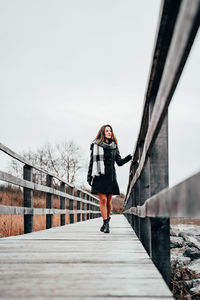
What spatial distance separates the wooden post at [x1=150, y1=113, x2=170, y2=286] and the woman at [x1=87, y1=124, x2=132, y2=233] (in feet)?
9.19

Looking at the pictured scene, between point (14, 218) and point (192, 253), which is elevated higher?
point (14, 218)

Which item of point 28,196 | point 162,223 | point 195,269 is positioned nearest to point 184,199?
point 162,223

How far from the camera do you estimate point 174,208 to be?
1179mm

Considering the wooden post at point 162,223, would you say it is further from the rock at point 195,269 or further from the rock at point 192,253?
the rock at point 192,253

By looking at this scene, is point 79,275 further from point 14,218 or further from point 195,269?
point 14,218

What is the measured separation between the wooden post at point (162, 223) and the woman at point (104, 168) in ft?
9.19

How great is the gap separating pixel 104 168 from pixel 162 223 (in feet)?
9.70

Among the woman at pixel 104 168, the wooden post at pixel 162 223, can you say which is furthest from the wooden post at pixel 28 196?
the wooden post at pixel 162 223

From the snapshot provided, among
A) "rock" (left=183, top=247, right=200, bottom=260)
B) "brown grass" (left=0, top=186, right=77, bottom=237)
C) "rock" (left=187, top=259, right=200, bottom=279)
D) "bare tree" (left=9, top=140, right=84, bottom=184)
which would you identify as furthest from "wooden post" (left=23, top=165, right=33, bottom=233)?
"bare tree" (left=9, top=140, right=84, bottom=184)

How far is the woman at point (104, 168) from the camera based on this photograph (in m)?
5.02

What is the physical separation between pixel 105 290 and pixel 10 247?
1.67 metres

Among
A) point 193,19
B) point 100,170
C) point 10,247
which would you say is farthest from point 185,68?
point 100,170

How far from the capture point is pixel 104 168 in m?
5.11

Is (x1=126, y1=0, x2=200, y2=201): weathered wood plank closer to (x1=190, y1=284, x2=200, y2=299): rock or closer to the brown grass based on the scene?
(x1=190, y1=284, x2=200, y2=299): rock
